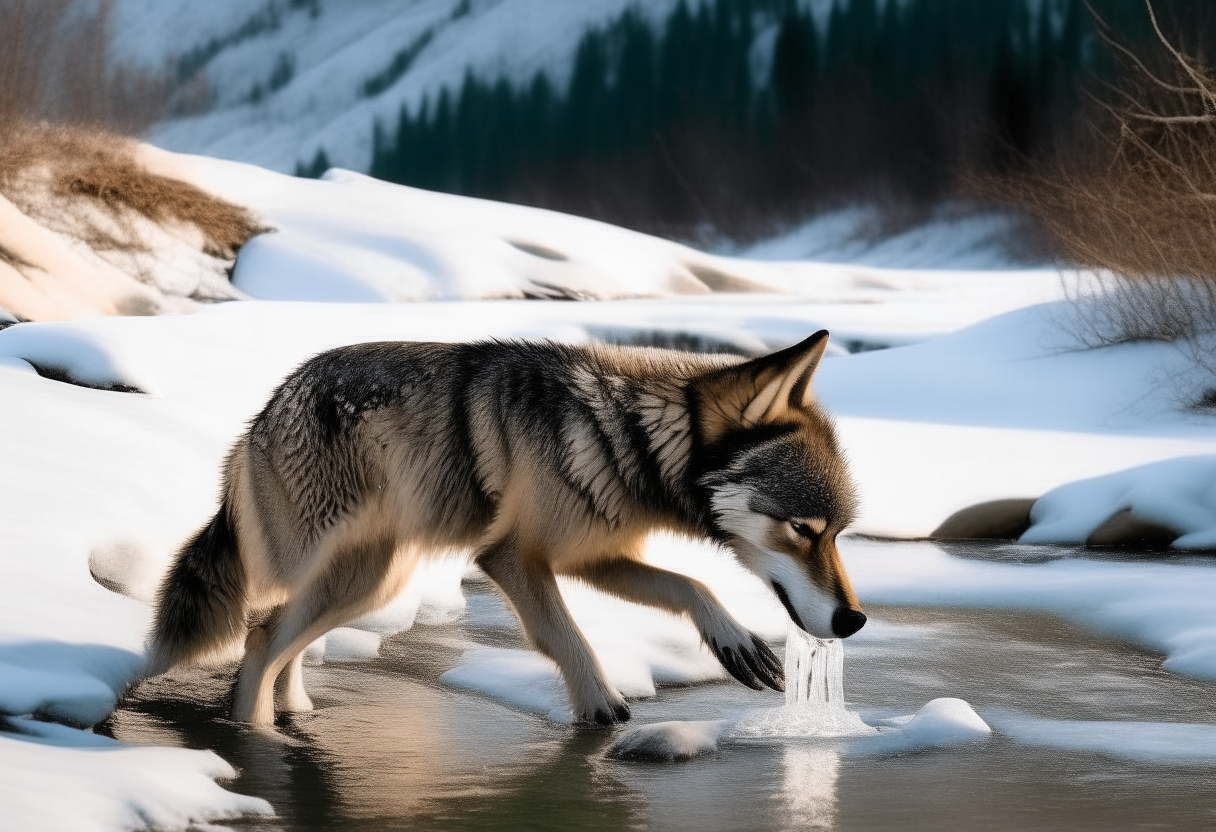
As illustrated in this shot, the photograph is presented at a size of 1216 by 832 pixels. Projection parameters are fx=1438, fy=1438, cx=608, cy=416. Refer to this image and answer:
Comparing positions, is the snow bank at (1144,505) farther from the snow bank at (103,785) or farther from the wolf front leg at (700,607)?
the snow bank at (103,785)

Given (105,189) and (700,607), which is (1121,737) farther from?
(105,189)

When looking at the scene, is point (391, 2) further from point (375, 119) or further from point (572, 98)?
point (572, 98)

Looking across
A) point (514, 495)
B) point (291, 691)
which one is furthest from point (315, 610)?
point (514, 495)

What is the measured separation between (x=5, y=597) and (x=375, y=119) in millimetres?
49513

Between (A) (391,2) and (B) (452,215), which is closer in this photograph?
(B) (452,215)

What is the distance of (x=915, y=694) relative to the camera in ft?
14.1

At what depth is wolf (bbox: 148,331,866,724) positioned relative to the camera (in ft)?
12.4

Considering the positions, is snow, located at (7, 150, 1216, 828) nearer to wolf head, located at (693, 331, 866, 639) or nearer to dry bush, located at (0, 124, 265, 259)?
wolf head, located at (693, 331, 866, 639)

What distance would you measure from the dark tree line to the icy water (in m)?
36.4

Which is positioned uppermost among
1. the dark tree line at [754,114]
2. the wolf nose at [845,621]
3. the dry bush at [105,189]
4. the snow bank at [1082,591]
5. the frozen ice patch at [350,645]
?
the dark tree line at [754,114]

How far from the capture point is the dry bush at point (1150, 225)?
11.4m

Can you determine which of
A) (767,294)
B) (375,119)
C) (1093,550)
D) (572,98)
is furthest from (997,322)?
(375,119)

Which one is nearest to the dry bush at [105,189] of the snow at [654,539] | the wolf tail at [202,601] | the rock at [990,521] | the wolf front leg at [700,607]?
the snow at [654,539]

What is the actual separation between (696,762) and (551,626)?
596 millimetres
